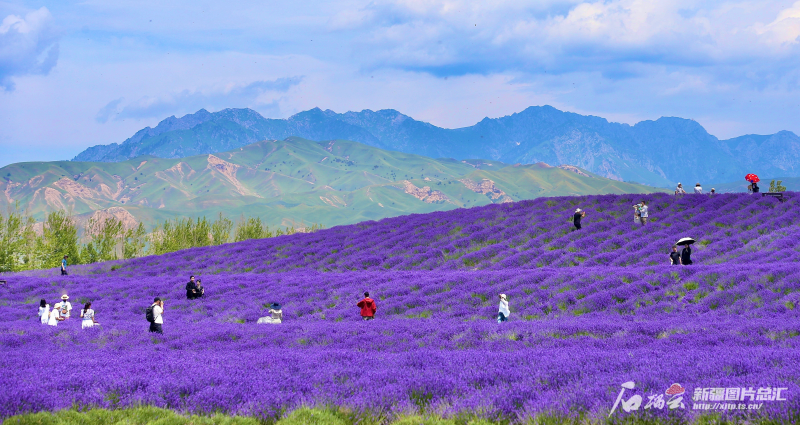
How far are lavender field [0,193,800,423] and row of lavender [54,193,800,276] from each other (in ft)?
0.65

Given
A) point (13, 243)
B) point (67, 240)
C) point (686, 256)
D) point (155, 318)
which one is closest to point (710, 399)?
point (155, 318)

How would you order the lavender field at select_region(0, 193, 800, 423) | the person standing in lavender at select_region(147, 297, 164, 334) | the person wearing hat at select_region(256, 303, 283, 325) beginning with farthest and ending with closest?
the person wearing hat at select_region(256, 303, 283, 325) → the person standing in lavender at select_region(147, 297, 164, 334) → the lavender field at select_region(0, 193, 800, 423)

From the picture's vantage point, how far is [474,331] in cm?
1493

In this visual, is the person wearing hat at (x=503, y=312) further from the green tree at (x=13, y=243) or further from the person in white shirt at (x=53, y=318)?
the green tree at (x=13, y=243)

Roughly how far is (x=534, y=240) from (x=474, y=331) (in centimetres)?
2184

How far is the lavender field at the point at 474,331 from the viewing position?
780cm

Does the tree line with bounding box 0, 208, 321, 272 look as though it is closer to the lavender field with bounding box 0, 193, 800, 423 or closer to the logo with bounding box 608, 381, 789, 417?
the lavender field with bounding box 0, 193, 800, 423

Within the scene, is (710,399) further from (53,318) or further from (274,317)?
(53,318)

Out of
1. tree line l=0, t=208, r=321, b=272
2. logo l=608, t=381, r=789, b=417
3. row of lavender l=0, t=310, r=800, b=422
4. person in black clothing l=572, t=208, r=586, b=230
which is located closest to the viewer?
logo l=608, t=381, r=789, b=417

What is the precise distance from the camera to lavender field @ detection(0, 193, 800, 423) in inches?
307

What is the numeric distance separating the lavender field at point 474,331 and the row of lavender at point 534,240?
20 centimetres

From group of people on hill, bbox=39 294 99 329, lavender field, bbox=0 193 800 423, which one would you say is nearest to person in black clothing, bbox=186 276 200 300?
lavender field, bbox=0 193 800 423

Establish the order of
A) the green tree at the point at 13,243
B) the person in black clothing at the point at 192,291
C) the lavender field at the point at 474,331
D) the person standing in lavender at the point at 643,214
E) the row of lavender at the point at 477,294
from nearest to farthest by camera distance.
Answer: the lavender field at the point at 474,331 → the row of lavender at the point at 477,294 → the person in black clothing at the point at 192,291 → the person standing in lavender at the point at 643,214 → the green tree at the point at 13,243

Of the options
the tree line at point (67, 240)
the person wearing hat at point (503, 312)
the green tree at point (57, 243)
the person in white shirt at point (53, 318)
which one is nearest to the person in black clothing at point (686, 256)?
the person wearing hat at point (503, 312)
